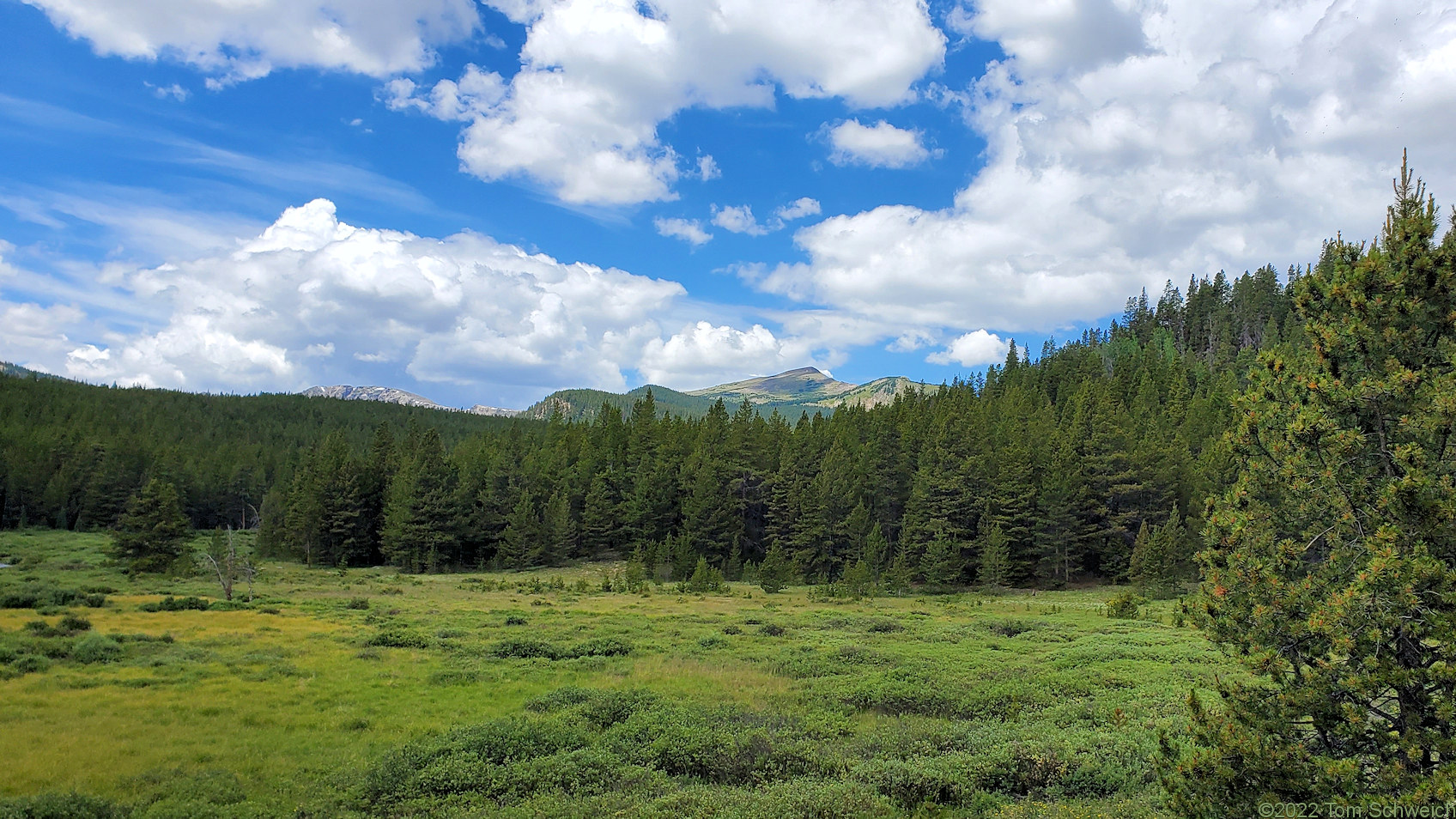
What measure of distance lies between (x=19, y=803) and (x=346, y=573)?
6387cm

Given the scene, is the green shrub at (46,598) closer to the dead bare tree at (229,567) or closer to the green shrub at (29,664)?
the dead bare tree at (229,567)

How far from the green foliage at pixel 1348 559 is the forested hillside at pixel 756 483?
45.6m

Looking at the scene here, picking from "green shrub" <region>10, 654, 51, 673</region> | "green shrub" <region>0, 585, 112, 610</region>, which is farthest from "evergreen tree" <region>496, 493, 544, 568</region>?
"green shrub" <region>10, 654, 51, 673</region>

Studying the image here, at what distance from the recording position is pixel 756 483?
84.4 m

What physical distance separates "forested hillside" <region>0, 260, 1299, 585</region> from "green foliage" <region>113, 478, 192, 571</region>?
840 inches

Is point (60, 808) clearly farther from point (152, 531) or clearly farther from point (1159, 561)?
point (1159, 561)

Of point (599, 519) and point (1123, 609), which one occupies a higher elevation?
point (599, 519)

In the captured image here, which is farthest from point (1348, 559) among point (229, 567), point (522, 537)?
point (522, 537)

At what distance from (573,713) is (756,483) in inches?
2602

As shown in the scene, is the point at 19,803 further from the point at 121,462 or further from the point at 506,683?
the point at 121,462

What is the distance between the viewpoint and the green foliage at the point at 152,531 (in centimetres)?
5550

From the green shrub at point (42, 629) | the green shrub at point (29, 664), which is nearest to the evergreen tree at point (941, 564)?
the green shrub at point (29, 664)

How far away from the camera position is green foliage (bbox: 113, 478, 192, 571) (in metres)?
55.5

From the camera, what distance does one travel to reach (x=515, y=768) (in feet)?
48.0
